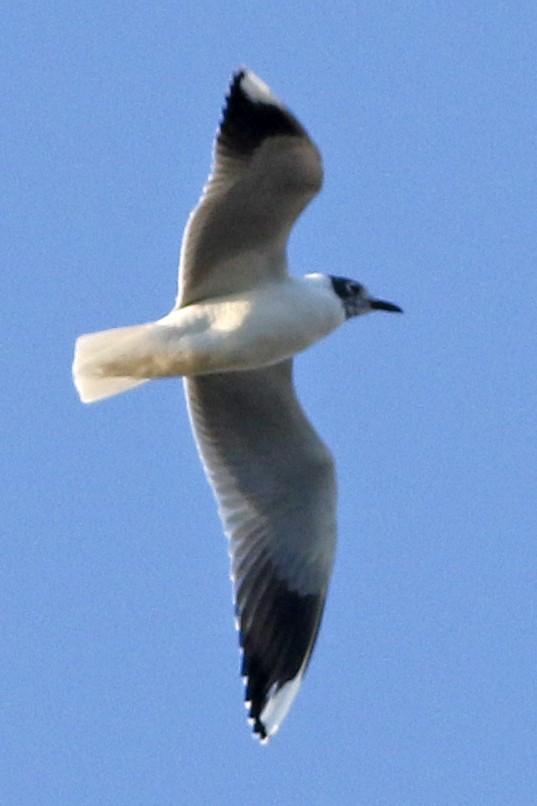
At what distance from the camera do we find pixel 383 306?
9.04 meters

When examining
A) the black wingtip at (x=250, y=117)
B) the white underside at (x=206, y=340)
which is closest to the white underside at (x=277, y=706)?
the white underside at (x=206, y=340)

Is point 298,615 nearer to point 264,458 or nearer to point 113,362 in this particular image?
point 264,458

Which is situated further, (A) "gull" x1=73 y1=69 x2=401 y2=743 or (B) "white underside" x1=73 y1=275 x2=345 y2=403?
(B) "white underside" x1=73 y1=275 x2=345 y2=403

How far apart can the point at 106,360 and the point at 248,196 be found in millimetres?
791

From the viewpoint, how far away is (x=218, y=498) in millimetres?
9141

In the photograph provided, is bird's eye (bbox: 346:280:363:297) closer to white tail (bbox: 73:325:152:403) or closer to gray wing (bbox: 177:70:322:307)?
gray wing (bbox: 177:70:322:307)

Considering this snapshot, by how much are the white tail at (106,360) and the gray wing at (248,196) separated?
0.29 metres

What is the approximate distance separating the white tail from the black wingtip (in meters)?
0.78

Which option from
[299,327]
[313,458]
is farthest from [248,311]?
[313,458]

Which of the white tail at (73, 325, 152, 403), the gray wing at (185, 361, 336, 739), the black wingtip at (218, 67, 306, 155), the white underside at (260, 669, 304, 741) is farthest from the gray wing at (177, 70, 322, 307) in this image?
the white underside at (260, 669, 304, 741)

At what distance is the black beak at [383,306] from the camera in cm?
900

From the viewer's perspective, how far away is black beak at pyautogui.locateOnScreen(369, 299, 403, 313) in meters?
9.00

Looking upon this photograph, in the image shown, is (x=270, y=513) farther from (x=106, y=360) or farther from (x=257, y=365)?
(x=106, y=360)

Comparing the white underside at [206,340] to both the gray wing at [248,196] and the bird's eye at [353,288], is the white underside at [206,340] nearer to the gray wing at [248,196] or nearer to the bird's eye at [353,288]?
the gray wing at [248,196]
